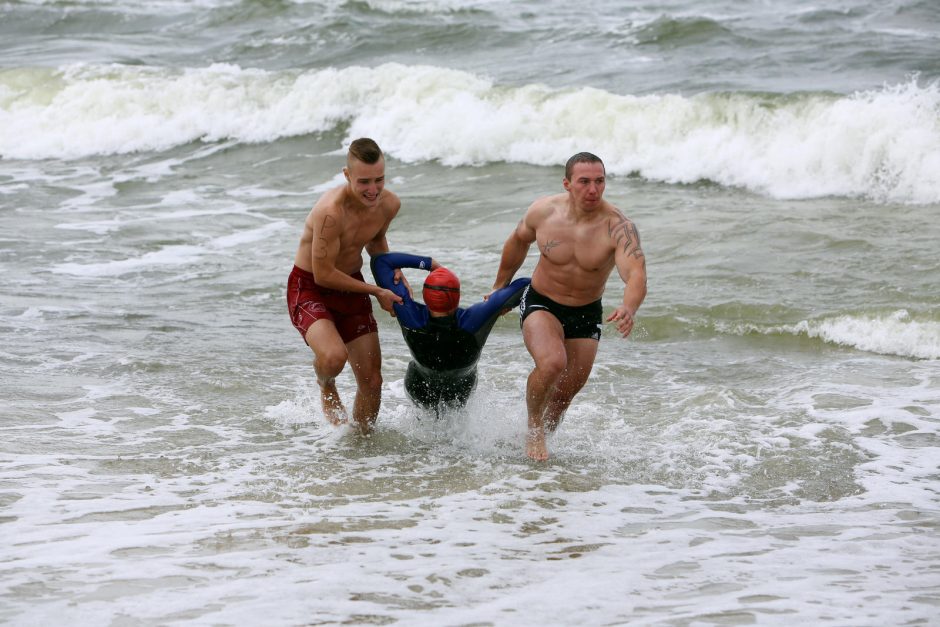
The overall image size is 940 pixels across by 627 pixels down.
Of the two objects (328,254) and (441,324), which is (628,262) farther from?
(328,254)

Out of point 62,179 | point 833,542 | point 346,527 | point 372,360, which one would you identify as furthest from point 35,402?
point 62,179

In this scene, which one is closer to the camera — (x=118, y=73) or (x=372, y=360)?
(x=372, y=360)

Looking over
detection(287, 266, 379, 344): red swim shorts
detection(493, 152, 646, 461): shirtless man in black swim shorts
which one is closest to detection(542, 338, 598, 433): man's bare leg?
detection(493, 152, 646, 461): shirtless man in black swim shorts

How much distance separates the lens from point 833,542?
17.9ft

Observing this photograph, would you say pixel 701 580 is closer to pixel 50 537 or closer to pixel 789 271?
pixel 50 537

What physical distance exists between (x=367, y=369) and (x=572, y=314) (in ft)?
4.23

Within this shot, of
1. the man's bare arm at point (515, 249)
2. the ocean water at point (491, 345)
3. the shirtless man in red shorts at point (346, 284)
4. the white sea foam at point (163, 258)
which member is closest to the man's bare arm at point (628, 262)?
the man's bare arm at point (515, 249)

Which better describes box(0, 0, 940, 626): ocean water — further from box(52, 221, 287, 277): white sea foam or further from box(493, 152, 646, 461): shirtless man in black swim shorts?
box(493, 152, 646, 461): shirtless man in black swim shorts

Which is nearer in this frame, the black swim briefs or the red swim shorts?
the black swim briefs

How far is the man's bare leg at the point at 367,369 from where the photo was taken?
23.2 feet

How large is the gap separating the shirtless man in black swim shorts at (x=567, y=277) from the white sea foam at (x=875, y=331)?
3.27 m

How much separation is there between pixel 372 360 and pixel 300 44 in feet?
60.1

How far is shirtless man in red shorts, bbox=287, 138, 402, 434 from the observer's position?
6.68 meters

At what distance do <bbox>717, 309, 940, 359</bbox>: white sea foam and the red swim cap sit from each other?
3834 mm
